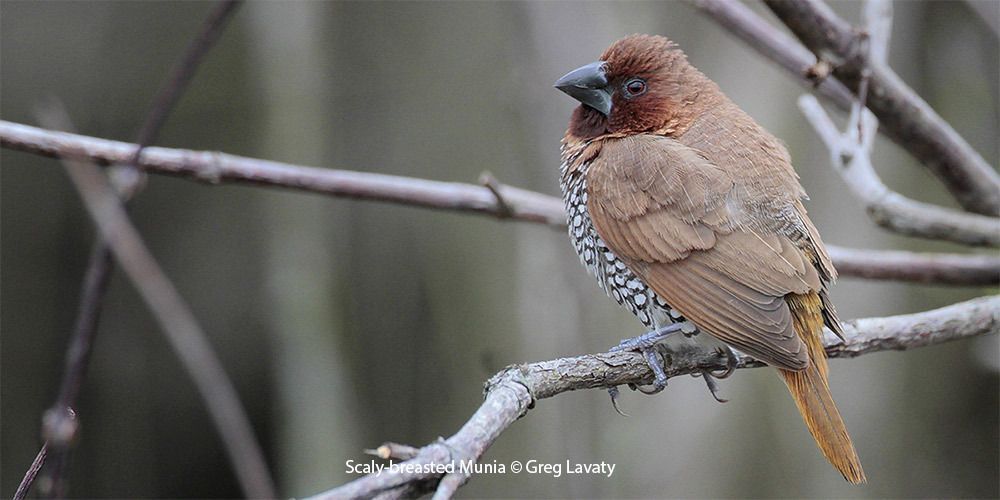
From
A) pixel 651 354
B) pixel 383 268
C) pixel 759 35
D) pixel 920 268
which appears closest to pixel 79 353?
pixel 651 354

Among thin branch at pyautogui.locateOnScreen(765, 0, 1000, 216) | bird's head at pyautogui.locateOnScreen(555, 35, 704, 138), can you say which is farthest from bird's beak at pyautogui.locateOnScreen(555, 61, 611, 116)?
thin branch at pyautogui.locateOnScreen(765, 0, 1000, 216)

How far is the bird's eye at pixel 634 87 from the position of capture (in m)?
3.10

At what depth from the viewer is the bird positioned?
2.46 metres

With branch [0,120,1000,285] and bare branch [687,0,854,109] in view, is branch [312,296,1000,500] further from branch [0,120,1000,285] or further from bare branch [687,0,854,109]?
bare branch [687,0,854,109]

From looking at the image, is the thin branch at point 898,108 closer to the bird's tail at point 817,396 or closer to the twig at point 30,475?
the bird's tail at point 817,396

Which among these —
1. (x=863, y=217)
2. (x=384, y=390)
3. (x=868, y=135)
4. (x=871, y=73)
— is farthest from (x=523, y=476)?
(x=871, y=73)

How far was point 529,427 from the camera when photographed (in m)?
5.61

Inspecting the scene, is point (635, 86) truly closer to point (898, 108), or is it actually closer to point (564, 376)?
point (898, 108)

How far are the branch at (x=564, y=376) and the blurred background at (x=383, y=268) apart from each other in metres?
2.20

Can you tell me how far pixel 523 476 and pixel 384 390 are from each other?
1.08 meters

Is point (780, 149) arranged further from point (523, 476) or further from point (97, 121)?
point (97, 121)

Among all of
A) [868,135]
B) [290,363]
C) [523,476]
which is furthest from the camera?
[523,476]

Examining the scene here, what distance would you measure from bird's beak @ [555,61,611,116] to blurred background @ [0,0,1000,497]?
4.98 ft

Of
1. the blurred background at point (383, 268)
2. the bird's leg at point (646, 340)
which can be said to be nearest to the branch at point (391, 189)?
the bird's leg at point (646, 340)
